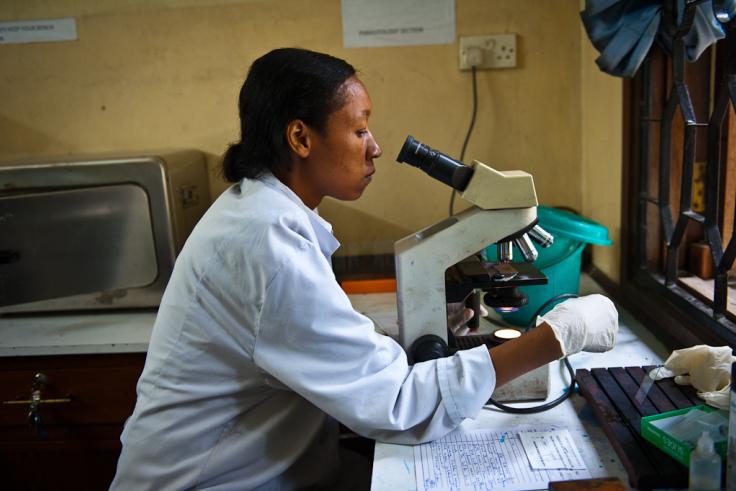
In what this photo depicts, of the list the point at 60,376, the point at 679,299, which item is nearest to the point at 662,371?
the point at 679,299

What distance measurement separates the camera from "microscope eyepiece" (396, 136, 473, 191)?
104cm

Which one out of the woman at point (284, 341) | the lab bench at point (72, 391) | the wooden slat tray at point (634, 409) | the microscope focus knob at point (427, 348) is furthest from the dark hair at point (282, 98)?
the wooden slat tray at point (634, 409)

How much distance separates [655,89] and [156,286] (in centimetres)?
140

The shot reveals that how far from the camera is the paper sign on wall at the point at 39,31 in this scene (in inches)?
76.3

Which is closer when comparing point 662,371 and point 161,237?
point 662,371

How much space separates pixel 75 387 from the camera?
1493 mm

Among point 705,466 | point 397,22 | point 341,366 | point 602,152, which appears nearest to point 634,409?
point 705,466

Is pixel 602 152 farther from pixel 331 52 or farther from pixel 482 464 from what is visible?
pixel 482 464

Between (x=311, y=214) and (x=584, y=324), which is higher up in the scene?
(x=311, y=214)

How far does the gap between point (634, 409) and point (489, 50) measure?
128 cm

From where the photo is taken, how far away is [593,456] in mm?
889

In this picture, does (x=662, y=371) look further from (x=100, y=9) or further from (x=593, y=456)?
(x=100, y=9)

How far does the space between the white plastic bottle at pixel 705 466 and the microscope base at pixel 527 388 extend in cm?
34

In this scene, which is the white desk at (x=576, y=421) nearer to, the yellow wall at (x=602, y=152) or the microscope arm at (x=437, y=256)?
the microscope arm at (x=437, y=256)
